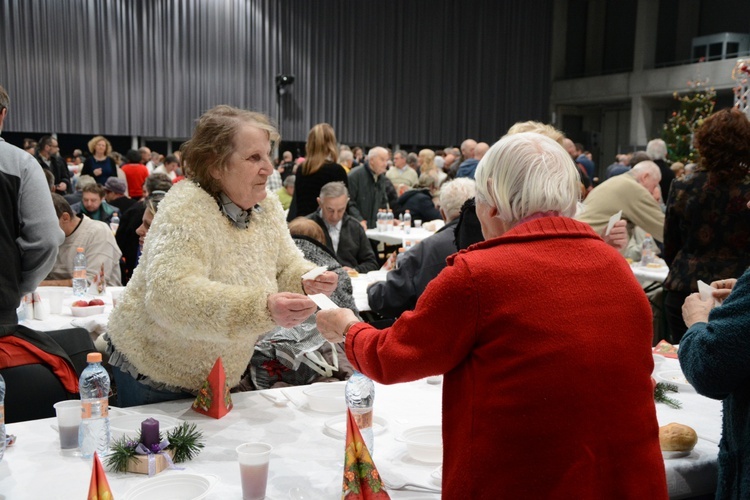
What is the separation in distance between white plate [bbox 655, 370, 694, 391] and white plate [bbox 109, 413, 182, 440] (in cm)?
168

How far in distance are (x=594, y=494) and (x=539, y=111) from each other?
17880 millimetres

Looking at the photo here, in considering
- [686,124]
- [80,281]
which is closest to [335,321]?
[80,281]

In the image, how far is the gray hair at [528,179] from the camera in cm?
145

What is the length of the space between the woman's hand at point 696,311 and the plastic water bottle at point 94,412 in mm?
1535

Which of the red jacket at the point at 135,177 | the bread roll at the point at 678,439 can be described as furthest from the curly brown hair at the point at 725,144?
the red jacket at the point at 135,177

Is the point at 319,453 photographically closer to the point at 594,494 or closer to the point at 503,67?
the point at 594,494

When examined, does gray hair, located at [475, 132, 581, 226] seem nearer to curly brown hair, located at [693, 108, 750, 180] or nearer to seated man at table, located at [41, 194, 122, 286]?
curly brown hair, located at [693, 108, 750, 180]

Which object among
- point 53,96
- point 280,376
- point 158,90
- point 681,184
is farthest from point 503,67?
point 280,376

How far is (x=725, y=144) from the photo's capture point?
3.54m

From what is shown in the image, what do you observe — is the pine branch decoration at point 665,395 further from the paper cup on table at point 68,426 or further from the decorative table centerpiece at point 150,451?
the paper cup on table at point 68,426

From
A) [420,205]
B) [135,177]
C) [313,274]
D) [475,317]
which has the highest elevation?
[475,317]

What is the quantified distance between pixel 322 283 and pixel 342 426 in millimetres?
433

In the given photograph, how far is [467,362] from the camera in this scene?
1.44 metres

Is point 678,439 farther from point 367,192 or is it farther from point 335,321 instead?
point 367,192
